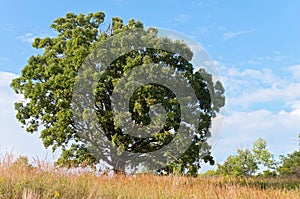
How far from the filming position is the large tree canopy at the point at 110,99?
14.1m

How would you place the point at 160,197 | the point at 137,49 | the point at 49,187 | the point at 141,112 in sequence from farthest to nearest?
the point at 137,49 < the point at 141,112 < the point at 160,197 < the point at 49,187

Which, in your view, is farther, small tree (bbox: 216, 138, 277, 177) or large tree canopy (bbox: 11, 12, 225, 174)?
small tree (bbox: 216, 138, 277, 177)

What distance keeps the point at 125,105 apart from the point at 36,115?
173 inches

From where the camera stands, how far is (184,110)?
14.2 meters

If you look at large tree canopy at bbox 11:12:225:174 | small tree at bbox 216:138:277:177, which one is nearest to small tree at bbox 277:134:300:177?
small tree at bbox 216:138:277:177

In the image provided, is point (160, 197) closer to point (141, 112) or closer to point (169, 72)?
point (141, 112)

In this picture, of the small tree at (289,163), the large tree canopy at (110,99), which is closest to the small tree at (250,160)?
the small tree at (289,163)

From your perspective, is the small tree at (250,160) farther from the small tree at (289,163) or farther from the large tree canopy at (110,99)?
the large tree canopy at (110,99)

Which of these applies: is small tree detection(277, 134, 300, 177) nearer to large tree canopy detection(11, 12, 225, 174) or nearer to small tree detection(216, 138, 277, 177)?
small tree detection(216, 138, 277, 177)

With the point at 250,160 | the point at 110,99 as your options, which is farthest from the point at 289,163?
the point at 110,99

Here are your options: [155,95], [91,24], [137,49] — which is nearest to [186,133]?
[155,95]

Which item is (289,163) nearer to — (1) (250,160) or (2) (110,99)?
(1) (250,160)

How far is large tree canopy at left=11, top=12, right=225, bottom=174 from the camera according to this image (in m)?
Answer: 14.1

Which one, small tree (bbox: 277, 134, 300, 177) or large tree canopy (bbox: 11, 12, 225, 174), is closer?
large tree canopy (bbox: 11, 12, 225, 174)
